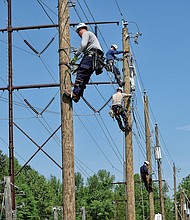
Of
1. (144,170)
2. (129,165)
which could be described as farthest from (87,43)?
(144,170)

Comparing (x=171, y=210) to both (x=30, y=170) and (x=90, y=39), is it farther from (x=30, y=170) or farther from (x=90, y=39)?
(x=90, y=39)

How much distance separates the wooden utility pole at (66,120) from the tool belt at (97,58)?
0.36 meters

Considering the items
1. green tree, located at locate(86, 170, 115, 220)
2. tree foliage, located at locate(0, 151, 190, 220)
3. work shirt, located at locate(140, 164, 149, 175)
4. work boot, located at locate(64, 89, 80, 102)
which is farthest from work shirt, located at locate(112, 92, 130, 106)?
green tree, located at locate(86, 170, 115, 220)

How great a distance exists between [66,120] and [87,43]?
1.11 metres

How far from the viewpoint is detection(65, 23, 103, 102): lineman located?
26.8 feet

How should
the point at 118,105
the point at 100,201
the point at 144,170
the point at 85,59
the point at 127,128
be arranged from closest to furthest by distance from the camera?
the point at 85,59 < the point at 118,105 < the point at 127,128 < the point at 144,170 < the point at 100,201

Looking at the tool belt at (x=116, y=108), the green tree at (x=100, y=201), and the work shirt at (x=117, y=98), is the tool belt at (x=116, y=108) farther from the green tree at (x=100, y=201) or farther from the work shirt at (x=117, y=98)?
the green tree at (x=100, y=201)

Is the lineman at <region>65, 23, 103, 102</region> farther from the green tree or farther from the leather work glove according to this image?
the green tree

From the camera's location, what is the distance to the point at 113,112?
46.0 ft

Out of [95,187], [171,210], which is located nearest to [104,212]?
[95,187]

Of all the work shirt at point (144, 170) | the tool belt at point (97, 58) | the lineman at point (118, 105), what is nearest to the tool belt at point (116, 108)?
the lineman at point (118, 105)

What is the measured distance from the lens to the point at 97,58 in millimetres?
8281

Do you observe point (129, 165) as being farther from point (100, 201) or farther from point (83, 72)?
point (100, 201)

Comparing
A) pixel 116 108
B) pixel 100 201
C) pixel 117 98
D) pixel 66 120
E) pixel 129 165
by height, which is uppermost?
pixel 100 201
